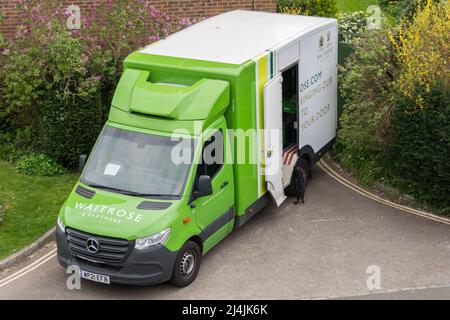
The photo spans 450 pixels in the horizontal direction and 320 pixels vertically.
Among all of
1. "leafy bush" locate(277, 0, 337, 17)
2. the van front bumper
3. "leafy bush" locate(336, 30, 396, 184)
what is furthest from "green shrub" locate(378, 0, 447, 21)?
the van front bumper

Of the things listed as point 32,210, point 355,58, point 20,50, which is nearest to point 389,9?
point 355,58

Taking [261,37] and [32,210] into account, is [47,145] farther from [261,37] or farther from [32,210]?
[261,37]

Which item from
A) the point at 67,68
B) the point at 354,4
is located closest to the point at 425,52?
the point at 67,68

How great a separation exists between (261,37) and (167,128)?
2665mm

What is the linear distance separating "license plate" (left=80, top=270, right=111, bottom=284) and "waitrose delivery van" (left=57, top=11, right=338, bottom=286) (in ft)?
0.06

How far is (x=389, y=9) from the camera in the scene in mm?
20844

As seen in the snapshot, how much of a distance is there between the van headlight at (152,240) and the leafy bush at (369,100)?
4945 mm

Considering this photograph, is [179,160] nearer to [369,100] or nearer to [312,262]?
[312,262]

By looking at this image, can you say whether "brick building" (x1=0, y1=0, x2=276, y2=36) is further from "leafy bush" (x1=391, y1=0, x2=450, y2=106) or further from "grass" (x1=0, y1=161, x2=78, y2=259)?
"leafy bush" (x1=391, y1=0, x2=450, y2=106)

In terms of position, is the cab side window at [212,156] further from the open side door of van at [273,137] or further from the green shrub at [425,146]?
the green shrub at [425,146]

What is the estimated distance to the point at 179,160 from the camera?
1135cm

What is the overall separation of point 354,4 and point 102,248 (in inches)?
527

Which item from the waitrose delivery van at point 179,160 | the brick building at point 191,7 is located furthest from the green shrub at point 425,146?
the brick building at point 191,7

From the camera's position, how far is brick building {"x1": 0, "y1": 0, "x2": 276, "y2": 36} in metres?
16.7
